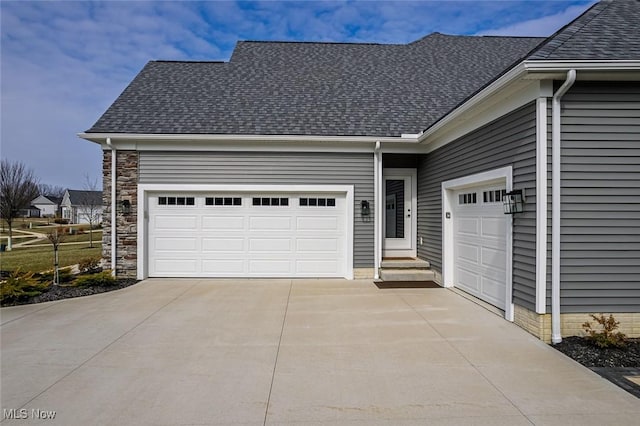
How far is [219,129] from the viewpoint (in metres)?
8.70

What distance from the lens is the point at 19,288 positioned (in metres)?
6.68

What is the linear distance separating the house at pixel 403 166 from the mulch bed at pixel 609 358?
19 cm

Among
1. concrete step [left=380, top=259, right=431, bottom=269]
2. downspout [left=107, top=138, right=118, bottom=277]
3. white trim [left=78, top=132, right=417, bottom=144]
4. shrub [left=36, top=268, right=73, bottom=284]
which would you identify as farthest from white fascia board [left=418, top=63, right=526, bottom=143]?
shrub [left=36, top=268, right=73, bottom=284]

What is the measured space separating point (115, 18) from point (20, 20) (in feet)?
6.44

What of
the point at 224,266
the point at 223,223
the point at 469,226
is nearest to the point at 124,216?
the point at 223,223


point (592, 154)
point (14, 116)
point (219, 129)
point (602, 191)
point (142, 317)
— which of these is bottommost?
point (142, 317)

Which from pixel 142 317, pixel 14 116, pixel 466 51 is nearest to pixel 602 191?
pixel 142 317

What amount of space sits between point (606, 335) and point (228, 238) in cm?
722

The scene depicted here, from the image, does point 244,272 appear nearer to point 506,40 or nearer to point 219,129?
point 219,129

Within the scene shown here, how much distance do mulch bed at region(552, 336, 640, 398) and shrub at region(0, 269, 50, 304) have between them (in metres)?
8.57

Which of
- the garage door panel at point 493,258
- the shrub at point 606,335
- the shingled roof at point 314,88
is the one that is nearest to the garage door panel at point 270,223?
the shingled roof at point 314,88

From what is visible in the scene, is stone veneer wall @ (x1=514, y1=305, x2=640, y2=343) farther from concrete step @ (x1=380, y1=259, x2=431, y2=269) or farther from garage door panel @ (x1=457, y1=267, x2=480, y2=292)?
concrete step @ (x1=380, y1=259, x2=431, y2=269)

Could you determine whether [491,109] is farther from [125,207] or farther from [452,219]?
[125,207]

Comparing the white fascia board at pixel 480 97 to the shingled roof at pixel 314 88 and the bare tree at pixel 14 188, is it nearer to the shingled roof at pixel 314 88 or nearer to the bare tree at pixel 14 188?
the shingled roof at pixel 314 88
